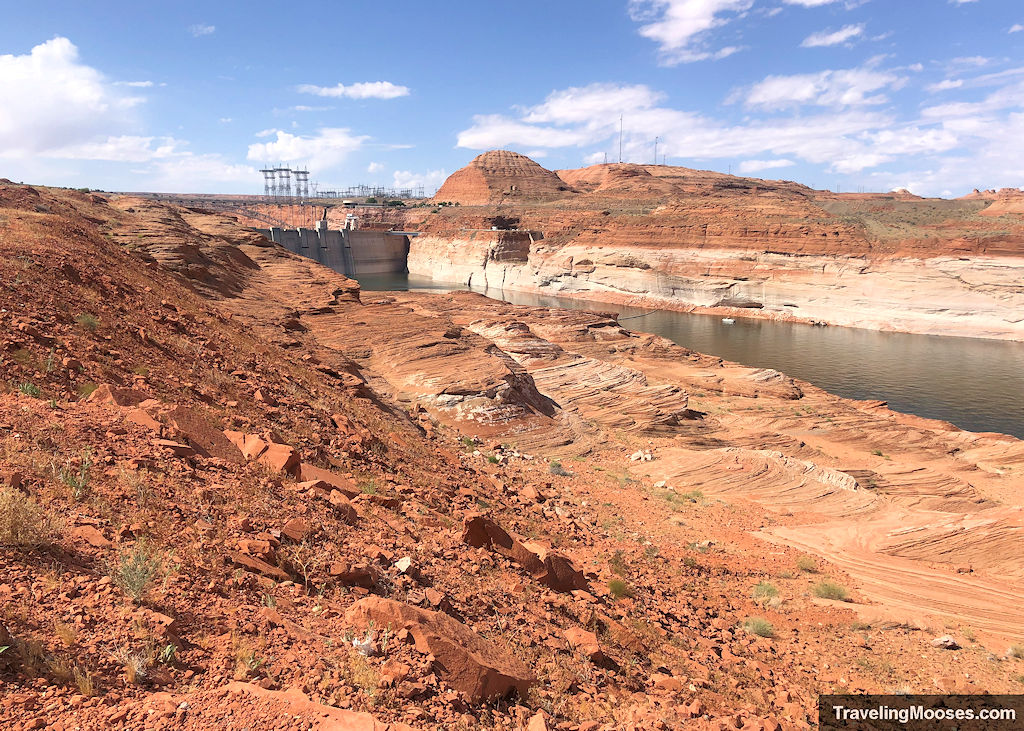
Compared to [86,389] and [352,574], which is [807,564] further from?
[86,389]

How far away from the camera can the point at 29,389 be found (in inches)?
216

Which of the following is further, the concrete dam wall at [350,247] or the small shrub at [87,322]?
the concrete dam wall at [350,247]

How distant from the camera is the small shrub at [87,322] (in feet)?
25.0

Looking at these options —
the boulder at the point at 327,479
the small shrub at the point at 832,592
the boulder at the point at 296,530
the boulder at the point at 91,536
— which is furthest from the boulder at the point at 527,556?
the small shrub at the point at 832,592

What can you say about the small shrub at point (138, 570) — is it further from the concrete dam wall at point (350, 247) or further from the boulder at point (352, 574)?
the concrete dam wall at point (350, 247)

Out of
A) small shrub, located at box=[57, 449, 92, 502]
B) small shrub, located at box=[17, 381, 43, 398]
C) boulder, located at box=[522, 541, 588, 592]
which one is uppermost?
small shrub, located at box=[17, 381, 43, 398]

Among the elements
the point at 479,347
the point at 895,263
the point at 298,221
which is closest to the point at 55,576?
the point at 479,347

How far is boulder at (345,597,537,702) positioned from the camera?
3986mm

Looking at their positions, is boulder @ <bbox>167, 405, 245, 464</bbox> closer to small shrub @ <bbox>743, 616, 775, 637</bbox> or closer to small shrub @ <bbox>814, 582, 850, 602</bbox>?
small shrub @ <bbox>743, 616, 775, 637</bbox>

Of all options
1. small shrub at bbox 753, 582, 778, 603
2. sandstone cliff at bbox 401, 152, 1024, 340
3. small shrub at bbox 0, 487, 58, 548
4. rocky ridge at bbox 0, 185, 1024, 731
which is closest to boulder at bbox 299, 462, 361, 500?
rocky ridge at bbox 0, 185, 1024, 731

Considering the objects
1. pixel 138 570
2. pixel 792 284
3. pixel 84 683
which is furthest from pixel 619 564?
pixel 792 284

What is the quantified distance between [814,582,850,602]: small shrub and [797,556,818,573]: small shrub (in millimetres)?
769

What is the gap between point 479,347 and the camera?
19750 millimetres

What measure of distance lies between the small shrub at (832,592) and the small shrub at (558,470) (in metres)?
5.66
